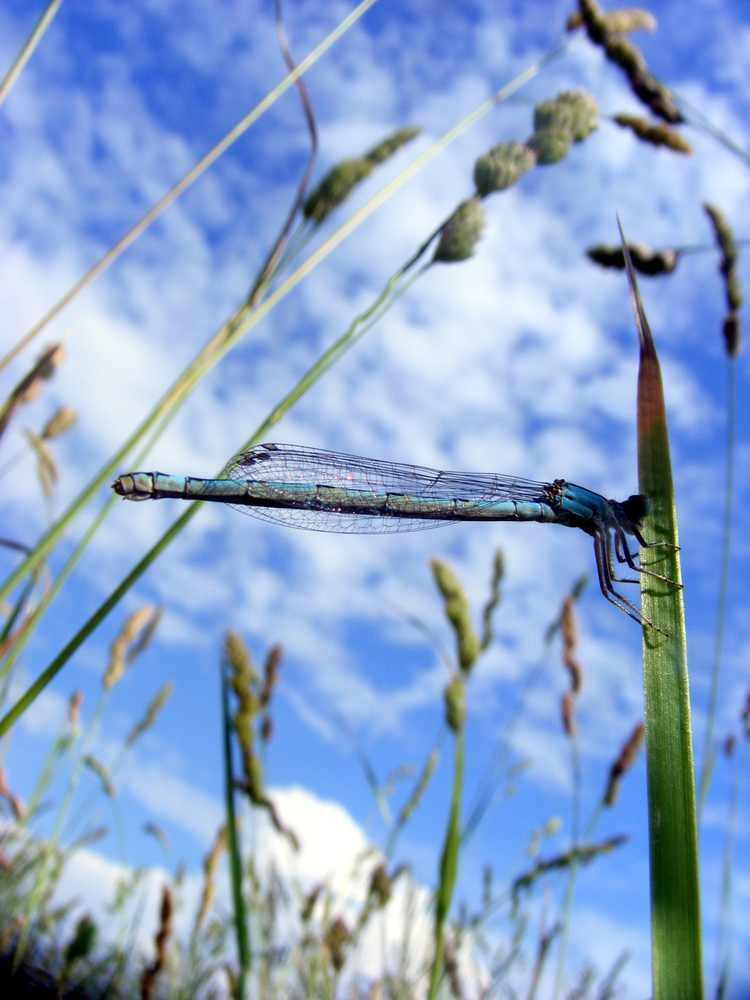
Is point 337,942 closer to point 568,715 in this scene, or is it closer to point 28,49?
point 568,715

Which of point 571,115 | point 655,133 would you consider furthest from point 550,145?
point 655,133

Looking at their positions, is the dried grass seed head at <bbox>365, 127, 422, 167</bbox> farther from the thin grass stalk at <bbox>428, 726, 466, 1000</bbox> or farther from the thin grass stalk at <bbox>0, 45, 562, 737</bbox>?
the thin grass stalk at <bbox>428, 726, 466, 1000</bbox>

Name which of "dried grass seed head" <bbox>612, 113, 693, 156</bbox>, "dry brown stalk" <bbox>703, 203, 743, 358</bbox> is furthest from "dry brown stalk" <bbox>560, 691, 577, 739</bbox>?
"dried grass seed head" <bbox>612, 113, 693, 156</bbox>

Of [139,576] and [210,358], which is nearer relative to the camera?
[139,576]

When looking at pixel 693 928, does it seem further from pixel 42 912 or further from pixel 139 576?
pixel 42 912

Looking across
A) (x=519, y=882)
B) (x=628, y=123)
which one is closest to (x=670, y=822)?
(x=628, y=123)

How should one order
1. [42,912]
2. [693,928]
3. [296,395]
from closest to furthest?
[693,928], [296,395], [42,912]
